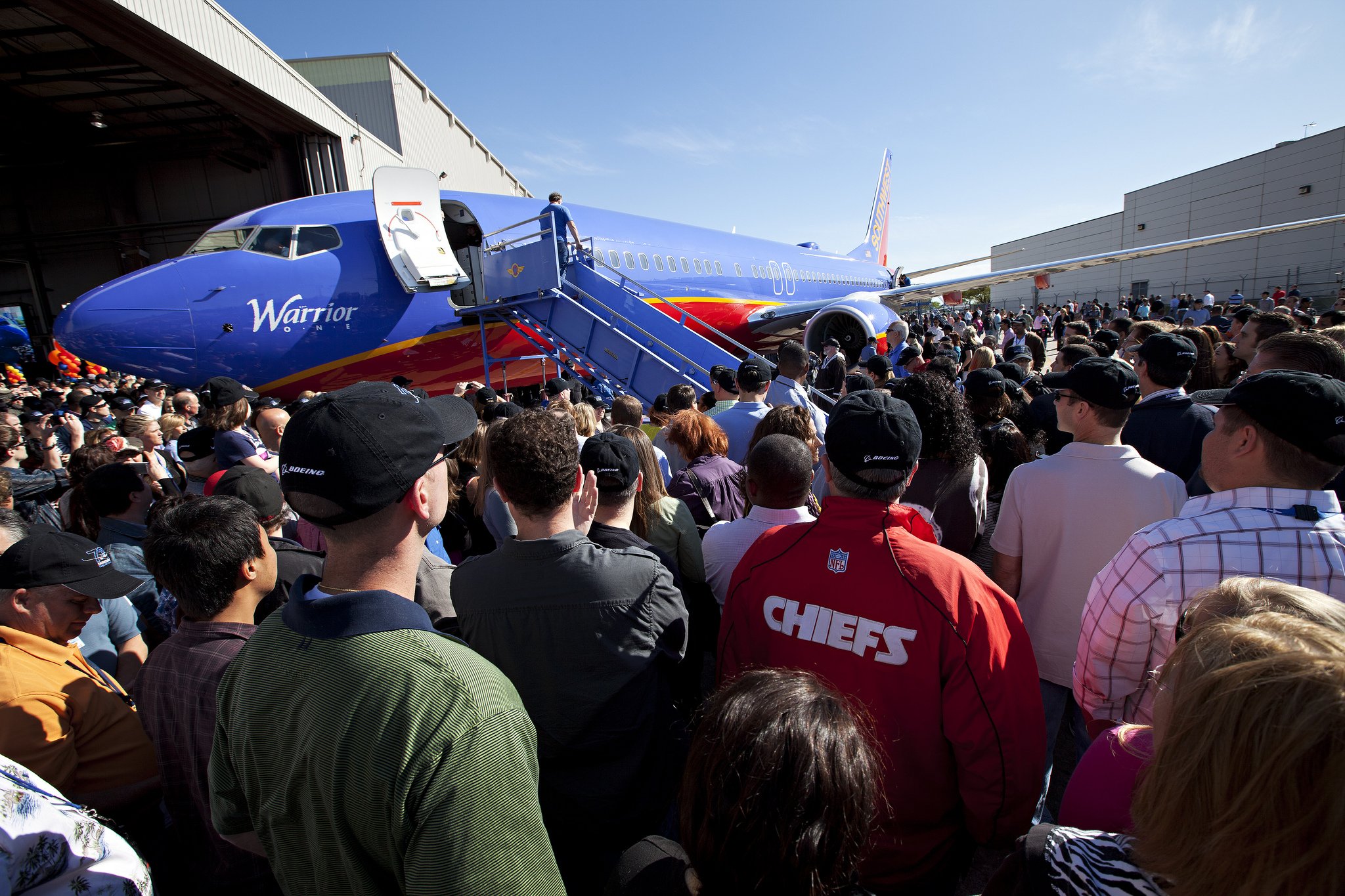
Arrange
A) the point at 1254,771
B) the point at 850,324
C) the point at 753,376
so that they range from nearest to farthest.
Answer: the point at 1254,771
the point at 753,376
the point at 850,324

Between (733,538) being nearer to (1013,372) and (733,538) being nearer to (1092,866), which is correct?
(1092,866)

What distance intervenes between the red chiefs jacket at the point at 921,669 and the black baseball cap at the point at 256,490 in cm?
243

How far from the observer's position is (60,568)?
204 cm

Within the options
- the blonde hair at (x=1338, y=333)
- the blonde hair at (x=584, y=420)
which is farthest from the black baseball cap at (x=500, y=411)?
the blonde hair at (x=1338, y=333)

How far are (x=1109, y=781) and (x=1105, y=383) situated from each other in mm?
1651

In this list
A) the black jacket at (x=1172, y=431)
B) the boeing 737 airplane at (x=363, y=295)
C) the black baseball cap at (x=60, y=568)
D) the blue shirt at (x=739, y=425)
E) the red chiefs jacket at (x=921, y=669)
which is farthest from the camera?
the boeing 737 airplane at (x=363, y=295)

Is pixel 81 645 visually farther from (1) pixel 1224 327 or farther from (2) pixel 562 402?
(1) pixel 1224 327

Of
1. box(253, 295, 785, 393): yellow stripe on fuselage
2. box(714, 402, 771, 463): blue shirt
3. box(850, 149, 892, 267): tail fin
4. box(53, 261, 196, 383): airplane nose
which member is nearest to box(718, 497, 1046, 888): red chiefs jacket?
box(714, 402, 771, 463): blue shirt

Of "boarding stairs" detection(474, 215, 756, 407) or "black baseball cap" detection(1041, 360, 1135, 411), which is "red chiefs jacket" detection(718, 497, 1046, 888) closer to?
"black baseball cap" detection(1041, 360, 1135, 411)

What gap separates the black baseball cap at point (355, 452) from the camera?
3.85ft

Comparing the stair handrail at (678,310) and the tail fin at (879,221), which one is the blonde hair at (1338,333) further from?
the tail fin at (879,221)

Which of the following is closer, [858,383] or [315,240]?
[858,383]

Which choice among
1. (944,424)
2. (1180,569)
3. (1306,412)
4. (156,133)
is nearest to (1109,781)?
(1180,569)

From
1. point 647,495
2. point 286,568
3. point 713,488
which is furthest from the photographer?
point 713,488
